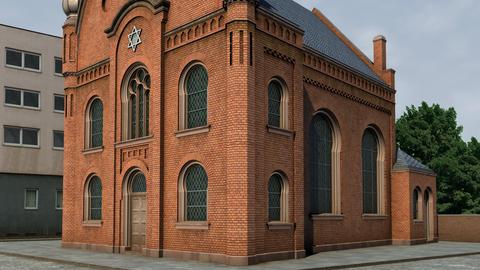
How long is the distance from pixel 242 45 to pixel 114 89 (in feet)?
24.5

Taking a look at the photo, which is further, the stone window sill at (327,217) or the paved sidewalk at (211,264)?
the stone window sill at (327,217)

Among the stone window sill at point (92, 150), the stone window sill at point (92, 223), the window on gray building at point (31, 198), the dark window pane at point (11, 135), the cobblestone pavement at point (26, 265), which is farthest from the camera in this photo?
the window on gray building at point (31, 198)

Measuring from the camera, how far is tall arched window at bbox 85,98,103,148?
81.8ft

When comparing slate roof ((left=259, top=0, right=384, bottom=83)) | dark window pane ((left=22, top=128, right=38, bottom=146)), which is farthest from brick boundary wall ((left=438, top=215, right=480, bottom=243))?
dark window pane ((left=22, top=128, right=38, bottom=146))

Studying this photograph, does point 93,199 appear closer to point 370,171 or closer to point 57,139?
point 370,171

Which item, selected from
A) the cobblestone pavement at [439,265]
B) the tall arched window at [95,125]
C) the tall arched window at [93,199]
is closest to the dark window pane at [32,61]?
the tall arched window at [95,125]

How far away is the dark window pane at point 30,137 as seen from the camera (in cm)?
3709

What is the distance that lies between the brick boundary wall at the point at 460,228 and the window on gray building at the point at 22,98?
2671 cm

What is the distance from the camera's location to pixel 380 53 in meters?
31.4

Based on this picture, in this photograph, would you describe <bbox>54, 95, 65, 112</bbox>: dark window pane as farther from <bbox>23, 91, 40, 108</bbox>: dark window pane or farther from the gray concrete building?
<bbox>23, 91, 40, 108</bbox>: dark window pane

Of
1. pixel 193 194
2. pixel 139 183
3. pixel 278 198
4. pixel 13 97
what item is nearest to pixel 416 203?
pixel 278 198

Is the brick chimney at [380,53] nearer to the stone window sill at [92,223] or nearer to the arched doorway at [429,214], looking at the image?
the arched doorway at [429,214]

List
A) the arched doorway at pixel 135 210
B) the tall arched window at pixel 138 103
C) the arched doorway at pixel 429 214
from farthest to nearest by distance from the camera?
the arched doorway at pixel 429 214, the tall arched window at pixel 138 103, the arched doorway at pixel 135 210

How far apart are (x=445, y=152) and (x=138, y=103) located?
30.1 metres
